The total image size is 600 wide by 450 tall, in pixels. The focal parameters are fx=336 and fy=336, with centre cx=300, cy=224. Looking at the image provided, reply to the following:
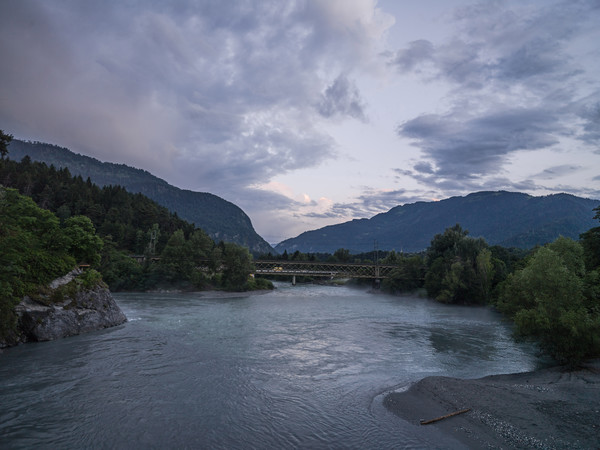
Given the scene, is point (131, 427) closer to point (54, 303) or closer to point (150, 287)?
point (54, 303)

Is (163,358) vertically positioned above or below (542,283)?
below

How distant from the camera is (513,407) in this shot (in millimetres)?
16531

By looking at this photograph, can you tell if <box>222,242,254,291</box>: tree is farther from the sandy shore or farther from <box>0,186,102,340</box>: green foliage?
the sandy shore

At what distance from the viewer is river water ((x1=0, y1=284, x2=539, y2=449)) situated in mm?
14086

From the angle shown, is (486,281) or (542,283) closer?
(542,283)

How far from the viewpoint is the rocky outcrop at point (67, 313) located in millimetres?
26730

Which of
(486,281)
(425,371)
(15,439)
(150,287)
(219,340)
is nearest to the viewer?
(15,439)

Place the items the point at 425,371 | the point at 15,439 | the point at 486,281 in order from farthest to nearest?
the point at 486,281 → the point at 425,371 → the point at 15,439

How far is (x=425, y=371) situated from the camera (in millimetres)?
23547

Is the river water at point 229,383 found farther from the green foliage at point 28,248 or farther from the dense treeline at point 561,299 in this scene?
the green foliage at point 28,248

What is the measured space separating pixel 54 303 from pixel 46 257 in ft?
15.5

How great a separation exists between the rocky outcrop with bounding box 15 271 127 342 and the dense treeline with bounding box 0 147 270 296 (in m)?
50.6

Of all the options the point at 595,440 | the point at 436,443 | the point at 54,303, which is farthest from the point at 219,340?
the point at 595,440

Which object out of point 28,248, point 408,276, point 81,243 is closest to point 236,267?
point 408,276
